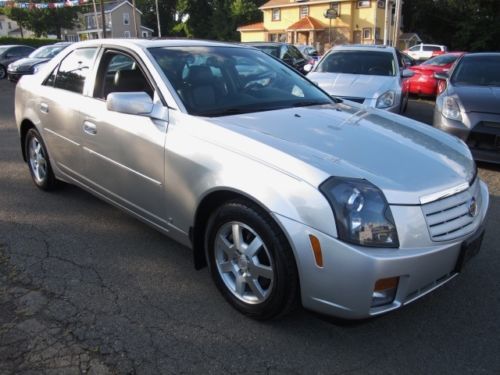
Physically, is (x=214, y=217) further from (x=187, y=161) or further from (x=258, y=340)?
(x=258, y=340)

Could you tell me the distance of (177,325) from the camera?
112 inches

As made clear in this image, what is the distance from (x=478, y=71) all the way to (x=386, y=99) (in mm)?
1533

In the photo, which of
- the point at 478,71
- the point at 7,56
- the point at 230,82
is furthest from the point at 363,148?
the point at 7,56

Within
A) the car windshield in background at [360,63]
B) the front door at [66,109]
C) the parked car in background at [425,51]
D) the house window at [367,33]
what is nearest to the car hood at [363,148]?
the front door at [66,109]

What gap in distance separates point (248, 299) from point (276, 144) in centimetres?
94

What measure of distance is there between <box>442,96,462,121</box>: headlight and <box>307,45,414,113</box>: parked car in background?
1088 millimetres

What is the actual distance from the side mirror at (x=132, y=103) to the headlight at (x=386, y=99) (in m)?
4.86

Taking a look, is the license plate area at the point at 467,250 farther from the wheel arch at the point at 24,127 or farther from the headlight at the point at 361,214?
the wheel arch at the point at 24,127

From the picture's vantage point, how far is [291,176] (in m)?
2.51

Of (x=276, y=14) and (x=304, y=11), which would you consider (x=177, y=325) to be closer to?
(x=304, y=11)

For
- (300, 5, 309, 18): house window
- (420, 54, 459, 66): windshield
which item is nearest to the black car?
(420, 54, 459, 66): windshield

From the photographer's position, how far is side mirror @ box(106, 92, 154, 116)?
317 cm

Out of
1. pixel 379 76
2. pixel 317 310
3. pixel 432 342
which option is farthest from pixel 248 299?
pixel 379 76

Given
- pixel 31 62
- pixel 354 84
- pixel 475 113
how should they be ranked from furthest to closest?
pixel 31 62
pixel 354 84
pixel 475 113
